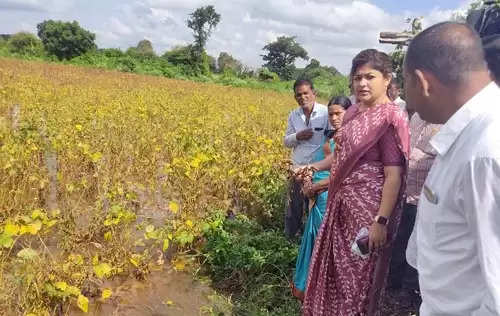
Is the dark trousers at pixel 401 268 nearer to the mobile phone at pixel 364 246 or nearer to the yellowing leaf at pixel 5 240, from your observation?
the mobile phone at pixel 364 246

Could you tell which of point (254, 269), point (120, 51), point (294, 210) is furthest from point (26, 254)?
point (120, 51)

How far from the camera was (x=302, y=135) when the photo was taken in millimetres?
3543

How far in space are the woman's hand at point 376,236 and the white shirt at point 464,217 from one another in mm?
790

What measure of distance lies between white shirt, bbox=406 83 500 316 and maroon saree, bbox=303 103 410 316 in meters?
0.92

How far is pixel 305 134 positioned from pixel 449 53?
2.41 metres

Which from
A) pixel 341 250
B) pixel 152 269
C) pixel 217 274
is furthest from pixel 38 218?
pixel 341 250

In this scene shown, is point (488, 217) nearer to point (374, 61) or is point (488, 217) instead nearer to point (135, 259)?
point (374, 61)

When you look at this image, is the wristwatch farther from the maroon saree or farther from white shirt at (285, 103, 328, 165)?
white shirt at (285, 103, 328, 165)

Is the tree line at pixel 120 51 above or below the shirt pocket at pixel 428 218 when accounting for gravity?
above

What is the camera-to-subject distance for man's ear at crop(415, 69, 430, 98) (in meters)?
1.15

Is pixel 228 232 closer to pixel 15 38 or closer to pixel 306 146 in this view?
pixel 306 146

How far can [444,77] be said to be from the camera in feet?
3.68

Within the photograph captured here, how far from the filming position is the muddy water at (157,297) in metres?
2.82

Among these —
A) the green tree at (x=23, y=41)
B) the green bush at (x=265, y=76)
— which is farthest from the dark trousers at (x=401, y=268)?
the green tree at (x=23, y=41)
